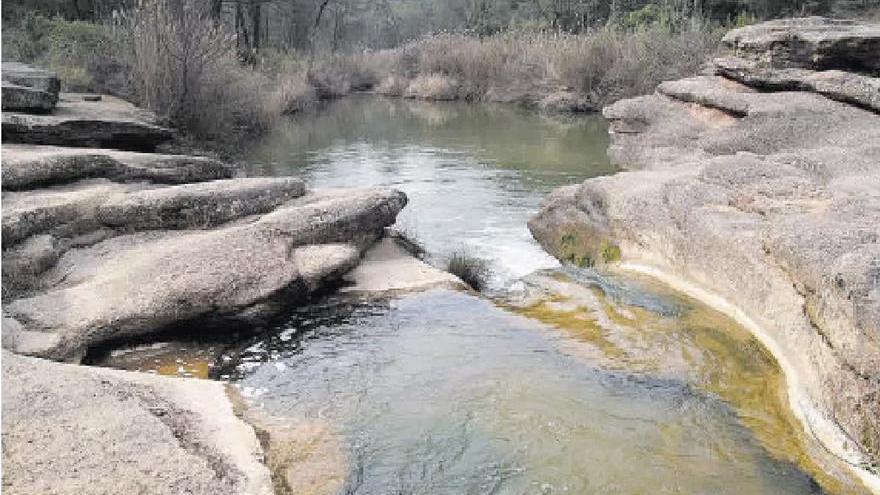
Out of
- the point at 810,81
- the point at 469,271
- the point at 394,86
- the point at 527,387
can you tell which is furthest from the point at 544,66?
the point at 527,387

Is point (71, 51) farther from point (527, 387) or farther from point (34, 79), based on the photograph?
point (527, 387)

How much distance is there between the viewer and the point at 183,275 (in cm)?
639

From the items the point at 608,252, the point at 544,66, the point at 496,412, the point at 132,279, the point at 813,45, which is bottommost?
the point at 496,412

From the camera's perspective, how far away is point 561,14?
3900 centimetres

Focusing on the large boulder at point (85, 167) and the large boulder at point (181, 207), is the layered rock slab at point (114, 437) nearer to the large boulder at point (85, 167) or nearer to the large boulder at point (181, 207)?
the large boulder at point (181, 207)

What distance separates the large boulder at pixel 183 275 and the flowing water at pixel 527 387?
0.27 meters

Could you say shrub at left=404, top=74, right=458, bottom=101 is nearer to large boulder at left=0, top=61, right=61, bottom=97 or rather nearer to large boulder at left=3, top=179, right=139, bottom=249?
large boulder at left=0, top=61, right=61, bottom=97

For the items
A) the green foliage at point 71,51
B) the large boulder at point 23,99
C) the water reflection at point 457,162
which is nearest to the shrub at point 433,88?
the water reflection at point 457,162

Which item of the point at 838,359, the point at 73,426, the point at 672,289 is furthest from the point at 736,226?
the point at 73,426

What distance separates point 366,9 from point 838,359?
2127 inches

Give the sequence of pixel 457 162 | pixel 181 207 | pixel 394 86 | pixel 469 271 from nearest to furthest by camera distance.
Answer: pixel 181 207 → pixel 469 271 → pixel 457 162 → pixel 394 86

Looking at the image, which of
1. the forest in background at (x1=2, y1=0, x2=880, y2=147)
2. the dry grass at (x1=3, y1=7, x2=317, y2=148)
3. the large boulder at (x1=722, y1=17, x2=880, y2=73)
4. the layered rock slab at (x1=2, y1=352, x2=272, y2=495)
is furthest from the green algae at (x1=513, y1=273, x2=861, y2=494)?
the forest in background at (x1=2, y1=0, x2=880, y2=147)

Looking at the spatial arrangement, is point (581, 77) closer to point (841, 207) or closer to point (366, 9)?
point (841, 207)

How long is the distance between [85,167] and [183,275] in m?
2.56
